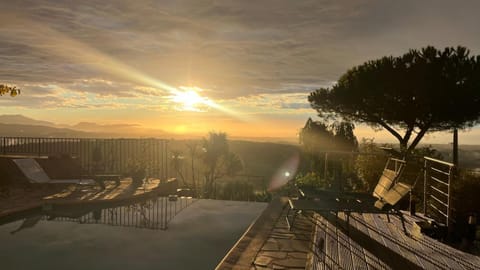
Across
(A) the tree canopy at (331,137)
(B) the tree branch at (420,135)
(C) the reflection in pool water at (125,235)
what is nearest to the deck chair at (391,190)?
(C) the reflection in pool water at (125,235)

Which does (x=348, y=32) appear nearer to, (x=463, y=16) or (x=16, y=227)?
(x=463, y=16)

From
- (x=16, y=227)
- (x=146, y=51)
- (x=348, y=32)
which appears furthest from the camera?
(x=146, y=51)

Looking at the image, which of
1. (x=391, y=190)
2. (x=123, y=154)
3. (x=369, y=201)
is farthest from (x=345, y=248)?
(x=123, y=154)

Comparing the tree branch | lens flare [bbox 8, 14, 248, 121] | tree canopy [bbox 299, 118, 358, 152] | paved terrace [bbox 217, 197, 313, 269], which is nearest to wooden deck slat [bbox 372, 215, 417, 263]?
paved terrace [bbox 217, 197, 313, 269]

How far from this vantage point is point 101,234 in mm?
6711

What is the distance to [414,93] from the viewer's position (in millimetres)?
14531

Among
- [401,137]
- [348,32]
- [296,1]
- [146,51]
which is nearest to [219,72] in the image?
[146,51]

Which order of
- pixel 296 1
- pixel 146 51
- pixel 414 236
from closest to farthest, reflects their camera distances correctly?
pixel 414 236 < pixel 296 1 < pixel 146 51

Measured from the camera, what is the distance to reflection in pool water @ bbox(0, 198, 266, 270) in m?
5.46

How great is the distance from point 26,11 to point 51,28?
1.10m

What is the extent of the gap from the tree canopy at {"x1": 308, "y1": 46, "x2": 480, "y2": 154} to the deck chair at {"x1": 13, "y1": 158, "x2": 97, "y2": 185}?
34.7 ft

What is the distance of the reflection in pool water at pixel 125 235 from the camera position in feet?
17.9

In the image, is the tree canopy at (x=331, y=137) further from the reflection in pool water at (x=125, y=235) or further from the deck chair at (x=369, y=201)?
the deck chair at (x=369, y=201)

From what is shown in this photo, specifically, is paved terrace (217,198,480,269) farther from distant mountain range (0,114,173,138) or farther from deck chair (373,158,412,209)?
distant mountain range (0,114,173,138)
